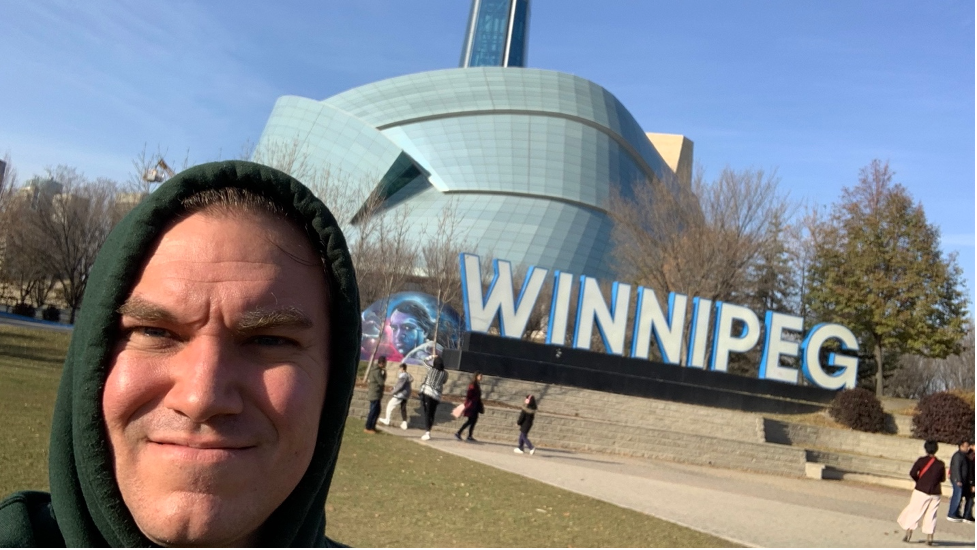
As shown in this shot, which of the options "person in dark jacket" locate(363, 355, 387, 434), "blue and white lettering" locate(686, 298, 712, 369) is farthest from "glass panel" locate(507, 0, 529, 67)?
"person in dark jacket" locate(363, 355, 387, 434)

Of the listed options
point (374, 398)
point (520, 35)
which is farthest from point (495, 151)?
point (520, 35)

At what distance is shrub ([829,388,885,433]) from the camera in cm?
2308

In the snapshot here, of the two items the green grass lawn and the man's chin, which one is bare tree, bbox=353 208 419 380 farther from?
the man's chin

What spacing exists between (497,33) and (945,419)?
4179 inches

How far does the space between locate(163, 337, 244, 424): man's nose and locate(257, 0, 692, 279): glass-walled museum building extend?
48.3 metres

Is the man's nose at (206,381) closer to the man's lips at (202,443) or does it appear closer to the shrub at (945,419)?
the man's lips at (202,443)

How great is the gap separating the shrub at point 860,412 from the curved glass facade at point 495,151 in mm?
28513

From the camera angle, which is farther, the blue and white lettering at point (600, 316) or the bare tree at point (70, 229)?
the blue and white lettering at point (600, 316)

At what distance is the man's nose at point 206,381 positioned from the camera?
96cm

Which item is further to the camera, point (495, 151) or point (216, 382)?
point (495, 151)

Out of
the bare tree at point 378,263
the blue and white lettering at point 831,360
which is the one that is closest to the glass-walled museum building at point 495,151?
the bare tree at point 378,263

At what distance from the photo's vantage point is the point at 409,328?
2794 cm

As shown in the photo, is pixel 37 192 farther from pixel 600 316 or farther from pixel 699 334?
pixel 699 334

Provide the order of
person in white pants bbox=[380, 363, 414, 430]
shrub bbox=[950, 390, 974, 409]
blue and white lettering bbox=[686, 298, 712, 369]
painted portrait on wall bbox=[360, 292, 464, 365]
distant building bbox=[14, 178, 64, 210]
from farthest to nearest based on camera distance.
A: painted portrait on wall bbox=[360, 292, 464, 365]
blue and white lettering bbox=[686, 298, 712, 369]
shrub bbox=[950, 390, 974, 409]
person in white pants bbox=[380, 363, 414, 430]
distant building bbox=[14, 178, 64, 210]
